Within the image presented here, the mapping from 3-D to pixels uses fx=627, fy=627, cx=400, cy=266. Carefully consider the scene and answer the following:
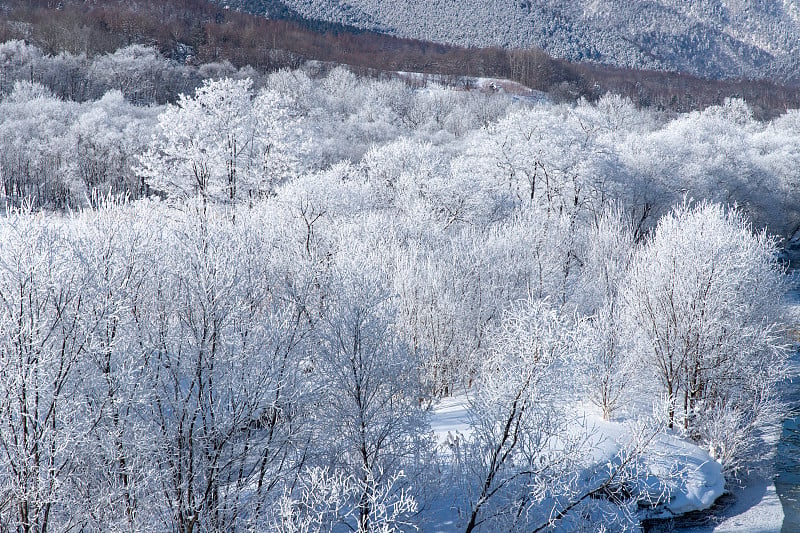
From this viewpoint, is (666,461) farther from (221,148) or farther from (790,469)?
(221,148)

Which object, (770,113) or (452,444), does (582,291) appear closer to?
(452,444)

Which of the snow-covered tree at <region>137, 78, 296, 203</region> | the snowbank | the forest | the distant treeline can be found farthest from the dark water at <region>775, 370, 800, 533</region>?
the distant treeline

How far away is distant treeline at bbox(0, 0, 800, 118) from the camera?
101 metres

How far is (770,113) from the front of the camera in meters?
118

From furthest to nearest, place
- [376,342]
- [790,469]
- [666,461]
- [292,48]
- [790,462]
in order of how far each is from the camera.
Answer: [292,48] → [790,462] → [790,469] → [666,461] → [376,342]

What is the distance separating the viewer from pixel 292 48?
125 meters

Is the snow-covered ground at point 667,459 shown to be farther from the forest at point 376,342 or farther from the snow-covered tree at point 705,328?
the snow-covered tree at point 705,328

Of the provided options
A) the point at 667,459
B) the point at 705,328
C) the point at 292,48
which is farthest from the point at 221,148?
the point at 292,48

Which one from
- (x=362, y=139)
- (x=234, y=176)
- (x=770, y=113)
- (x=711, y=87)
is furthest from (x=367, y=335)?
(x=711, y=87)

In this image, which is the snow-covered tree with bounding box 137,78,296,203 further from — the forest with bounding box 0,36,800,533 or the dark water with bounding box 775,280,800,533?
the dark water with bounding box 775,280,800,533

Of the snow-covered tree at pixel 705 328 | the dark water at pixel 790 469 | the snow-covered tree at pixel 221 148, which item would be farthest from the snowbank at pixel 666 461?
the snow-covered tree at pixel 221 148

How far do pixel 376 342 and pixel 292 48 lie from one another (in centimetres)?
12082

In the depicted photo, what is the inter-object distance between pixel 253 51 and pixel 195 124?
9283cm

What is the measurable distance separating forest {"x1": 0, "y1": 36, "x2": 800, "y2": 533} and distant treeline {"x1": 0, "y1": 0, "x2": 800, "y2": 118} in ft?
261
